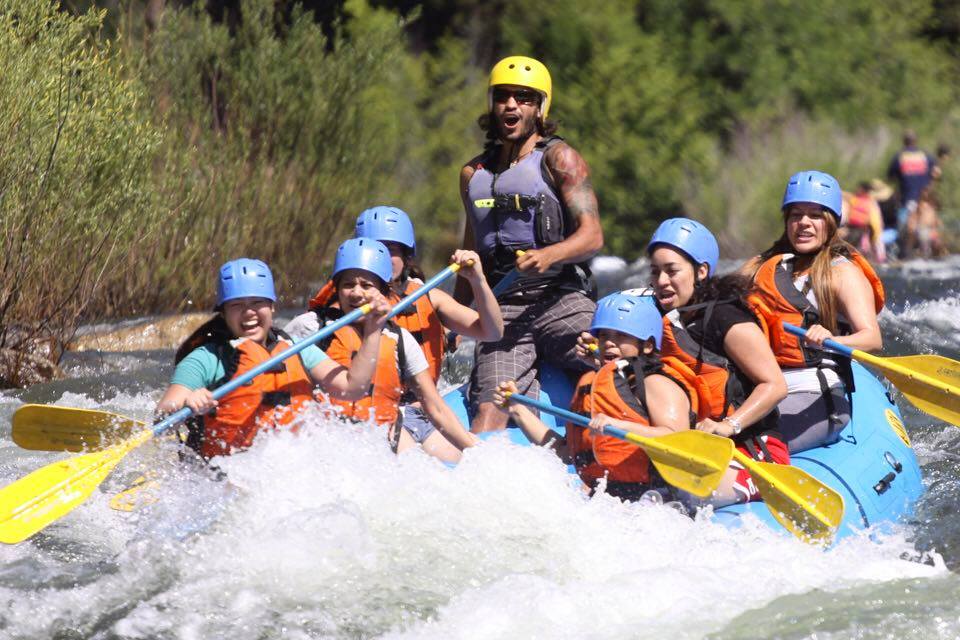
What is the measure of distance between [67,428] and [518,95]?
2.29 meters

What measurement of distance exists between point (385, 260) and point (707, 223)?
42.1 ft

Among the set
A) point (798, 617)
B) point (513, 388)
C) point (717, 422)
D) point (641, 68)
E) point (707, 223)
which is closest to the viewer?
point (798, 617)

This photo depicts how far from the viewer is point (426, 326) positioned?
6059 mm

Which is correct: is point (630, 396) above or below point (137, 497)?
above

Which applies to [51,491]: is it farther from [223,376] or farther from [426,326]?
[426,326]

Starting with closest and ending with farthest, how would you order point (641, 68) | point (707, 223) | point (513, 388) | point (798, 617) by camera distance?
point (798, 617), point (513, 388), point (707, 223), point (641, 68)

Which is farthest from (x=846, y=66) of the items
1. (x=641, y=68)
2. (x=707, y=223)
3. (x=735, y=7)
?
(x=707, y=223)

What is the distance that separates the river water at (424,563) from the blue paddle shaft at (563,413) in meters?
0.19

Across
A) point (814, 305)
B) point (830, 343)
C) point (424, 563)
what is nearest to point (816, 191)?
point (814, 305)

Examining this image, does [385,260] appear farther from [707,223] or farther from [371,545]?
[707,223]

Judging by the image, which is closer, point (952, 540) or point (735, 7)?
point (952, 540)

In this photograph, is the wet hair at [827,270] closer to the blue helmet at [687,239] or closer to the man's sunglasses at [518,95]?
the blue helmet at [687,239]

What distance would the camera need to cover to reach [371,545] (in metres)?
5.11

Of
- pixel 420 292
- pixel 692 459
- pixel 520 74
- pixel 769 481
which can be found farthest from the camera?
pixel 520 74
